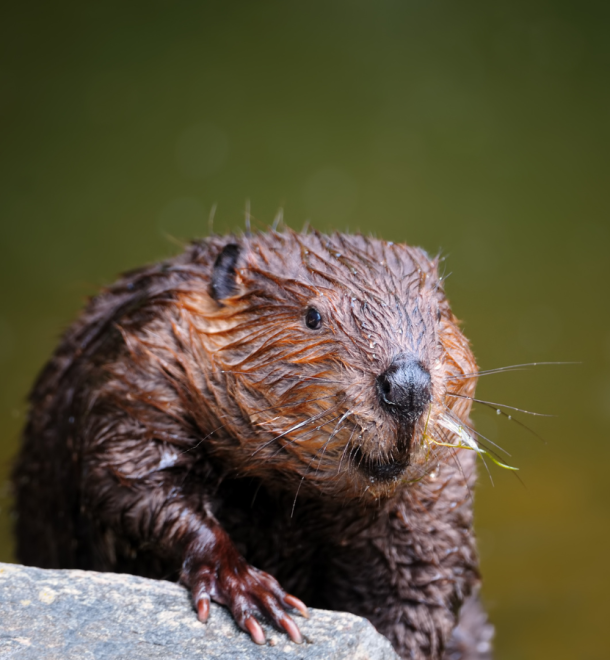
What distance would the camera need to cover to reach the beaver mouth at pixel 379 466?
236 centimetres

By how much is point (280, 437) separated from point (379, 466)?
12.8 inches

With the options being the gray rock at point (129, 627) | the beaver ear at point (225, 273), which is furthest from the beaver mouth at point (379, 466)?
the beaver ear at point (225, 273)

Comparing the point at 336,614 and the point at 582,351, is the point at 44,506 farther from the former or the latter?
the point at 582,351

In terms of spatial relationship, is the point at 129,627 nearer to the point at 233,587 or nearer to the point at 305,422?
the point at 233,587

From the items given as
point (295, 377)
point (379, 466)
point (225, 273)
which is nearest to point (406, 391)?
point (379, 466)

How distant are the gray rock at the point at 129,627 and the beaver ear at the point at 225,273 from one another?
0.91 meters

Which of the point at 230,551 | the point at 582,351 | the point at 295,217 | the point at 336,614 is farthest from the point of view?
the point at 295,217

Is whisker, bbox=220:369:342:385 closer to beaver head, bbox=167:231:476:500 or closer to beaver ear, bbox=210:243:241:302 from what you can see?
beaver head, bbox=167:231:476:500

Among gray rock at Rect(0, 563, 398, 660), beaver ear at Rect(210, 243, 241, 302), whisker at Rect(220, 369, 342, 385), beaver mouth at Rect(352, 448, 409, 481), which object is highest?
beaver ear at Rect(210, 243, 241, 302)

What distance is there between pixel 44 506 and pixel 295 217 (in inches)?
213

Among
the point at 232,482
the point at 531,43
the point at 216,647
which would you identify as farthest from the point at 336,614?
the point at 531,43

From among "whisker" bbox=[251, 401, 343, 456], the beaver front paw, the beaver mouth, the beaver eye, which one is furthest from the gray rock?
the beaver eye

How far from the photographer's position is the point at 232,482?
2.88 meters

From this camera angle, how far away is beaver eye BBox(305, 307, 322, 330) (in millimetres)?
2566
